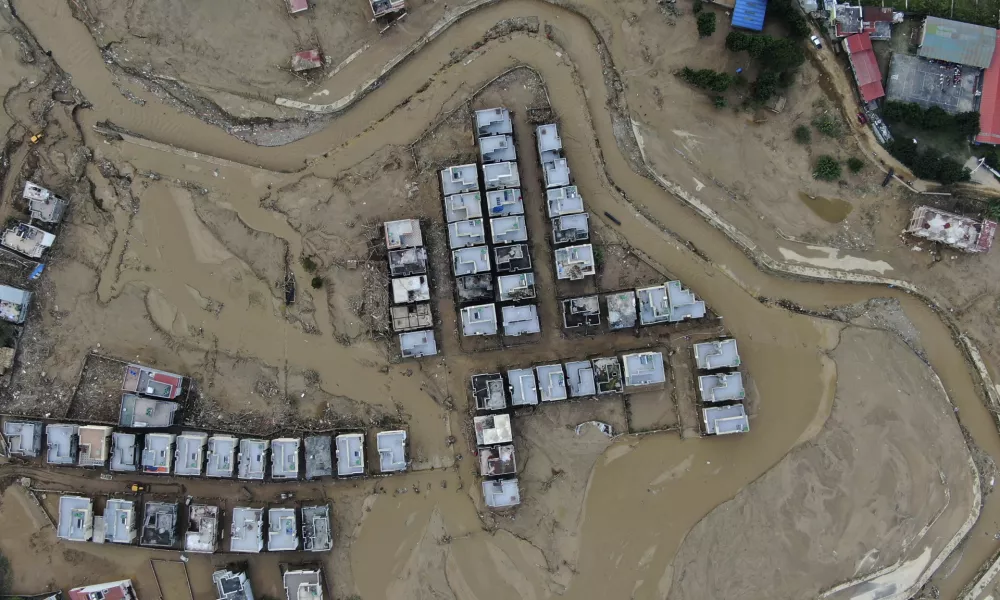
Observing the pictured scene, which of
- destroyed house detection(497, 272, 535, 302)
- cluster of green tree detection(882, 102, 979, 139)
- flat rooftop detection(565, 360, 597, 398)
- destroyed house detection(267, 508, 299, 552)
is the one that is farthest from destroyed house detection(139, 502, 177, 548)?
cluster of green tree detection(882, 102, 979, 139)

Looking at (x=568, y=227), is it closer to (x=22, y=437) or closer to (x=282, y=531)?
(x=282, y=531)

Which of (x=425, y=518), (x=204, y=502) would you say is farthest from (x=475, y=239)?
(x=204, y=502)

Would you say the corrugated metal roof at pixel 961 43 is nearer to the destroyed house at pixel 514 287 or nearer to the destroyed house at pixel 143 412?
the destroyed house at pixel 514 287

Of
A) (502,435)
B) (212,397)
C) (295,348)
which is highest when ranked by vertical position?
(295,348)

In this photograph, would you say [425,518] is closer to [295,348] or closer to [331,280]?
[295,348]

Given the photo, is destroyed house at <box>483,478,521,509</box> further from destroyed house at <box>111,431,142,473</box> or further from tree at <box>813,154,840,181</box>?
tree at <box>813,154,840,181</box>

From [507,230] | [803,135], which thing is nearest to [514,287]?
[507,230]
